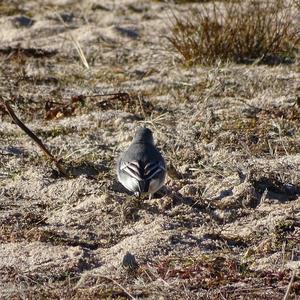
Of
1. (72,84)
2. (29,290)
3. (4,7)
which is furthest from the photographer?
(4,7)

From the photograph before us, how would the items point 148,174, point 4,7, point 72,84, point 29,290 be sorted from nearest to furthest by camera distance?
point 29,290, point 148,174, point 72,84, point 4,7

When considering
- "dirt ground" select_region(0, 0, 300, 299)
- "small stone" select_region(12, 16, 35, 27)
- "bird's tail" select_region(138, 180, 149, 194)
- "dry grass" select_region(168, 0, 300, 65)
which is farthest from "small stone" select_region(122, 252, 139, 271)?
"small stone" select_region(12, 16, 35, 27)

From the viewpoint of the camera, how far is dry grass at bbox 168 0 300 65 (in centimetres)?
820

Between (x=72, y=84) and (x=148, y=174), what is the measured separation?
2855mm

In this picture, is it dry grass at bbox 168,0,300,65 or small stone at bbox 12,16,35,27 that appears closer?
dry grass at bbox 168,0,300,65

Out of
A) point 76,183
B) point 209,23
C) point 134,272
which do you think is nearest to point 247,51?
point 209,23

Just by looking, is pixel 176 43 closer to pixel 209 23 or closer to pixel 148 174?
pixel 209 23

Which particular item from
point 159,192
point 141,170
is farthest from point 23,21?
point 141,170

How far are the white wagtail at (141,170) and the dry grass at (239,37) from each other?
264 centimetres

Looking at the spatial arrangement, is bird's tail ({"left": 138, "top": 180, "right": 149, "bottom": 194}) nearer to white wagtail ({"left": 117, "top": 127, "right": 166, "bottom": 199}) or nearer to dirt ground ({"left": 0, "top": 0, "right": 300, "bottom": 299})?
white wagtail ({"left": 117, "top": 127, "right": 166, "bottom": 199})

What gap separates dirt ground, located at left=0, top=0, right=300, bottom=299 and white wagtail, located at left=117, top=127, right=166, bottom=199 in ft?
0.37

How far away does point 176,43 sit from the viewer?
8500 mm

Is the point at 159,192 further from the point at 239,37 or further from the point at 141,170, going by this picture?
the point at 239,37

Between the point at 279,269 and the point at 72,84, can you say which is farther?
the point at 72,84
